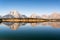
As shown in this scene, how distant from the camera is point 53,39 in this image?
72.2 feet

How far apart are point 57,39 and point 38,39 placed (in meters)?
3.03

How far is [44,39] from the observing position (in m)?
21.7

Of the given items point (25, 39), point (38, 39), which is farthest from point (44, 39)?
point (25, 39)

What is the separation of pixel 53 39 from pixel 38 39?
2.40 metres

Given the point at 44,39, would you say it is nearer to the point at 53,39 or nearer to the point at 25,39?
the point at 53,39

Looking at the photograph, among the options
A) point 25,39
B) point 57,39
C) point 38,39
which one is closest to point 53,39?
point 57,39

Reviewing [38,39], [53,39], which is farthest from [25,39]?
[53,39]

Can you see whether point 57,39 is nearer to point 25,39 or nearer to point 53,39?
point 53,39

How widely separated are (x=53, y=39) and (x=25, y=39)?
4.42 meters

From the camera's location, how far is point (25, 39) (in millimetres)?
21766

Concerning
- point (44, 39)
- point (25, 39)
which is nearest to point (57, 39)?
point (44, 39)

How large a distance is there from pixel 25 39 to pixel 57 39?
199 inches

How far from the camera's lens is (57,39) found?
22.0 metres

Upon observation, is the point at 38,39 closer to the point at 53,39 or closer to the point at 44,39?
the point at 44,39
